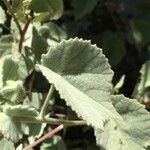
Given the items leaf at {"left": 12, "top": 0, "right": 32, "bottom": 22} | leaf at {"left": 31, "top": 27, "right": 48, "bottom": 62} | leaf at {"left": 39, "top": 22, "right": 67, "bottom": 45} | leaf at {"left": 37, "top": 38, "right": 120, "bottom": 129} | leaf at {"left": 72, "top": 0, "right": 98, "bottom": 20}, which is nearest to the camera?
leaf at {"left": 37, "top": 38, "right": 120, "bottom": 129}

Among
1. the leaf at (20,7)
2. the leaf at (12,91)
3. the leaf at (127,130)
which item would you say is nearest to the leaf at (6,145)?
the leaf at (12,91)

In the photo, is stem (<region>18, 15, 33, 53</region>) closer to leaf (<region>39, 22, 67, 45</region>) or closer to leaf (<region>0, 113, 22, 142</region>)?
leaf (<region>39, 22, 67, 45</region>)

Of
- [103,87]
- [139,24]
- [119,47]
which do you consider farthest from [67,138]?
[103,87]

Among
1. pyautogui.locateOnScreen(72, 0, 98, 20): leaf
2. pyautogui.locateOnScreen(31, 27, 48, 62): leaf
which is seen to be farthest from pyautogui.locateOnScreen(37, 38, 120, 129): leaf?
pyautogui.locateOnScreen(72, 0, 98, 20): leaf

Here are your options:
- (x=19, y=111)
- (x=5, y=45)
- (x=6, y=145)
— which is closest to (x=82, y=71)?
(x=19, y=111)

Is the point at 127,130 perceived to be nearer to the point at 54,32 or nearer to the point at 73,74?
the point at 73,74

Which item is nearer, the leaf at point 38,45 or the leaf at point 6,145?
the leaf at point 6,145

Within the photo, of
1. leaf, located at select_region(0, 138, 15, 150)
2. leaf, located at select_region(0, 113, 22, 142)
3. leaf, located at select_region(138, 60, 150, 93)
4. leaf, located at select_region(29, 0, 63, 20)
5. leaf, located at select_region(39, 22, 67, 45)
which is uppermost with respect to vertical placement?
leaf, located at select_region(29, 0, 63, 20)

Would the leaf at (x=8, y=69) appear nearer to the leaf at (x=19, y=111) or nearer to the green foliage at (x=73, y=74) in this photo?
the green foliage at (x=73, y=74)
